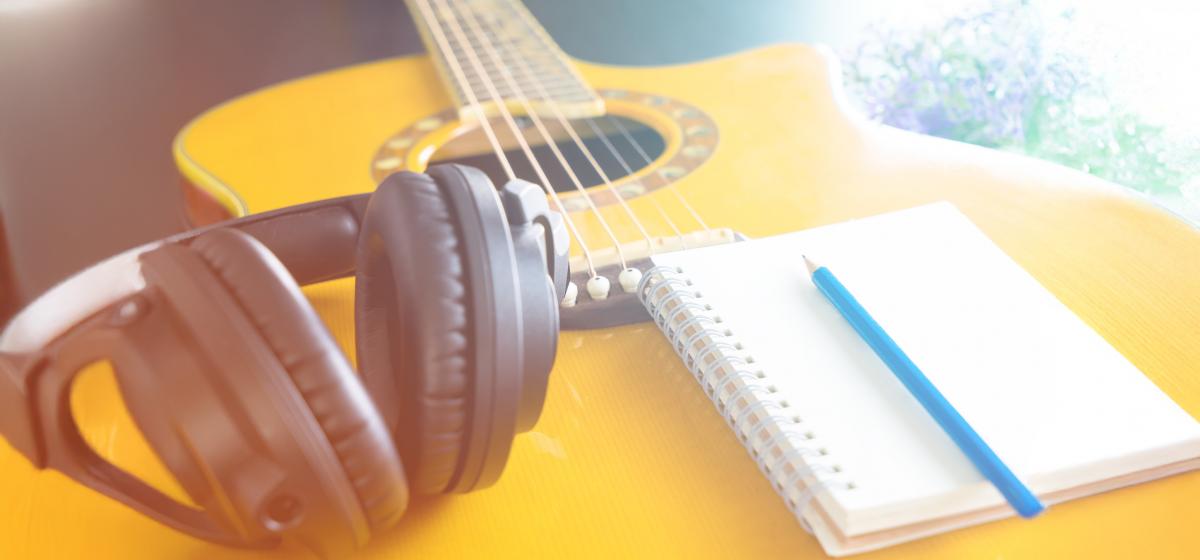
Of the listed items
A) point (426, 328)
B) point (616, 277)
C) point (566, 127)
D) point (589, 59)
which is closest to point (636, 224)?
point (616, 277)

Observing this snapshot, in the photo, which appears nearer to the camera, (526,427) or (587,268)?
(526,427)

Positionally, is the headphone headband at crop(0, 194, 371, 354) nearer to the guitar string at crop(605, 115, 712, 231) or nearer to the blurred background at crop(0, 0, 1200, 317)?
the guitar string at crop(605, 115, 712, 231)

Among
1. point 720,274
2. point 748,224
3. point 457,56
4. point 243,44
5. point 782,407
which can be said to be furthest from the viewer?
point 243,44

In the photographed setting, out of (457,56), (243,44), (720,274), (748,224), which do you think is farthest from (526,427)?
(243,44)

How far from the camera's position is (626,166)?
0.94m

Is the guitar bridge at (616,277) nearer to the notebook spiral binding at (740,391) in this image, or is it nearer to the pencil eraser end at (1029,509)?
the notebook spiral binding at (740,391)

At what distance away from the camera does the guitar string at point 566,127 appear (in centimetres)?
79

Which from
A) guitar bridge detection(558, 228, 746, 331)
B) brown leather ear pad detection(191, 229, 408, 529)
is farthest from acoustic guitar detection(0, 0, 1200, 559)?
brown leather ear pad detection(191, 229, 408, 529)

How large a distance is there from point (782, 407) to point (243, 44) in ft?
3.62

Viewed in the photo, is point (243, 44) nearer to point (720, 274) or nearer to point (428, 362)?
point (720, 274)

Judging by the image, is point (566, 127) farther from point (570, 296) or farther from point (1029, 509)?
point (1029, 509)

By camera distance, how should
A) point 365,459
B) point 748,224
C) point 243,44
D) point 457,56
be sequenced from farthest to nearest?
point 243,44 < point 457,56 < point 748,224 < point 365,459

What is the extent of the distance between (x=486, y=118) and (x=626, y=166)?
0.15 metres

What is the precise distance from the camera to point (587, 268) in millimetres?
713
